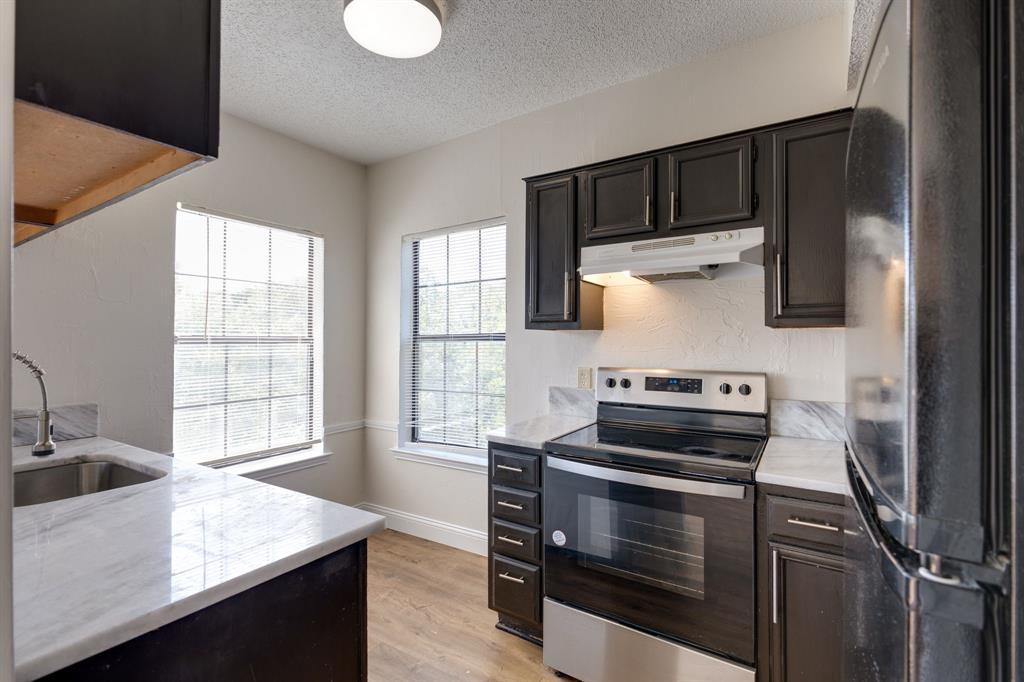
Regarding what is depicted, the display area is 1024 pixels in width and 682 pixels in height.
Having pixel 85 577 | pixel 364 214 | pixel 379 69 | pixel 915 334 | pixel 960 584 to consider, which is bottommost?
pixel 85 577

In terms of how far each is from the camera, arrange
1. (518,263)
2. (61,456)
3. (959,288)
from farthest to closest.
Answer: (518,263)
(61,456)
(959,288)

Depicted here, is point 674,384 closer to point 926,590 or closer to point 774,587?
point 774,587

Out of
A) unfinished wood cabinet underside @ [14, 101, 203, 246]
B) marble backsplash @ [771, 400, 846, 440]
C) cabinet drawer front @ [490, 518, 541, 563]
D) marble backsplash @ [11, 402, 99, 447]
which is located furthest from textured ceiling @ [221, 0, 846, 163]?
→ cabinet drawer front @ [490, 518, 541, 563]

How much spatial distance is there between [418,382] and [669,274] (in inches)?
83.6

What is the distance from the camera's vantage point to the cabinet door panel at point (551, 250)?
2.51 m

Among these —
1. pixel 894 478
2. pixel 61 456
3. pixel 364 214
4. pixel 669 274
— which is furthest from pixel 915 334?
pixel 364 214

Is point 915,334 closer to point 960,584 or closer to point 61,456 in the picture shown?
point 960,584

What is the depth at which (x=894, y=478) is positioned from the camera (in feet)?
1.66

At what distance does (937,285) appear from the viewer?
0.44m

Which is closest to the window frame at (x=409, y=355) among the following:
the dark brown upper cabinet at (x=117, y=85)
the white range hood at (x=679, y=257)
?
the white range hood at (x=679, y=257)

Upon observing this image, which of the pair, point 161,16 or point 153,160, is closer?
point 161,16

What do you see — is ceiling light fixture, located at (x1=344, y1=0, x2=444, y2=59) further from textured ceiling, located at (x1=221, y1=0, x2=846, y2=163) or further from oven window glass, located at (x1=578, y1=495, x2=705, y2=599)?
oven window glass, located at (x1=578, y1=495, x2=705, y2=599)

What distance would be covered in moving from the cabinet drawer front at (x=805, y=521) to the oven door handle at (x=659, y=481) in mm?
119

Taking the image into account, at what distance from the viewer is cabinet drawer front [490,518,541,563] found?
2.23 metres
